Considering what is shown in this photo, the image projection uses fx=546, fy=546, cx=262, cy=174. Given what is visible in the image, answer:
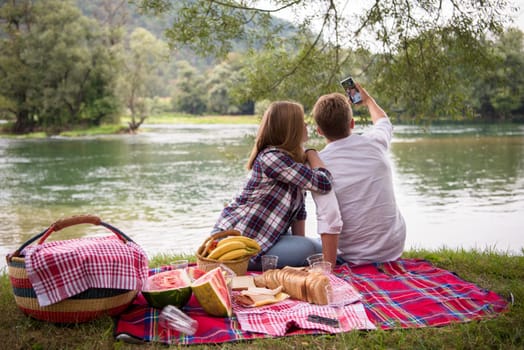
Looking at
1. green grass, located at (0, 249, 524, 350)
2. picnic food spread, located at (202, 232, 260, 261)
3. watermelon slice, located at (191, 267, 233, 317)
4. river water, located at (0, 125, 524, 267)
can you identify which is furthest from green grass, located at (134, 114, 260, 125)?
green grass, located at (0, 249, 524, 350)

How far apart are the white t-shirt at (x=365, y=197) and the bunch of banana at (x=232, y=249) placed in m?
0.77

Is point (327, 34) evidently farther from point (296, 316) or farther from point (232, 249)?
point (296, 316)

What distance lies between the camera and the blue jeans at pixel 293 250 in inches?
150

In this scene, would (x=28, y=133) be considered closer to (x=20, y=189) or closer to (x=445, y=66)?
(x=20, y=189)

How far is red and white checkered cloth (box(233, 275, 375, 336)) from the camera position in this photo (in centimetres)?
283

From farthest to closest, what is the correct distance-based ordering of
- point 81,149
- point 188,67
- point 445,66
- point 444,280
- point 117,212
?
point 188,67
point 81,149
point 117,212
point 445,66
point 444,280

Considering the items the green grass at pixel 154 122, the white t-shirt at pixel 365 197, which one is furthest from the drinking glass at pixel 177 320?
the green grass at pixel 154 122

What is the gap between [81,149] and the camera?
91.2ft

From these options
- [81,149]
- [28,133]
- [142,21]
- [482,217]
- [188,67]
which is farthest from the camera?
[142,21]

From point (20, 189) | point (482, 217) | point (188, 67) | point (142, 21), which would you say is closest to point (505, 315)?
point (482, 217)

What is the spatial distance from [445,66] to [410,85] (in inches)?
17.9

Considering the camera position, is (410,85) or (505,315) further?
(410,85)

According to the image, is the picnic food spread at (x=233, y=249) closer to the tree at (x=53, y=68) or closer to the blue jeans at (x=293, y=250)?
the blue jeans at (x=293, y=250)

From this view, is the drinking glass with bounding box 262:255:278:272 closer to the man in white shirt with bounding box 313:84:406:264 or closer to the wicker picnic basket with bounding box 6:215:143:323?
the man in white shirt with bounding box 313:84:406:264
